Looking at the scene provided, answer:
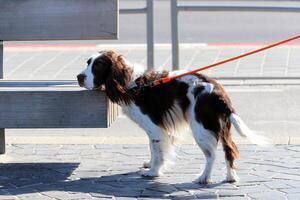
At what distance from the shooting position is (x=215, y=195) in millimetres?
5629

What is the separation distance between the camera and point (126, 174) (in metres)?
6.31

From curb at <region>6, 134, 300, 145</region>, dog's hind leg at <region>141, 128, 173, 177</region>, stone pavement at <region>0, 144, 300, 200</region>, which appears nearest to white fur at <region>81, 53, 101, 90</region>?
dog's hind leg at <region>141, 128, 173, 177</region>

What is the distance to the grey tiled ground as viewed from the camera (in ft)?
37.4

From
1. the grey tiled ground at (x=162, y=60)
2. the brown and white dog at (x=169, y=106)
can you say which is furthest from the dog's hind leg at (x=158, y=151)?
the grey tiled ground at (x=162, y=60)

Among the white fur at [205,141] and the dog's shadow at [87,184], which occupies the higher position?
the white fur at [205,141]

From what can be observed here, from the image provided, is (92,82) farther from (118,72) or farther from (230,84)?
(230,84)

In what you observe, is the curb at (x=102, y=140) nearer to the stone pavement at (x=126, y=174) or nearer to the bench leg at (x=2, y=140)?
the stone pavement at (x=126, y=174)

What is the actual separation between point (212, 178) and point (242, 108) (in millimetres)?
3270

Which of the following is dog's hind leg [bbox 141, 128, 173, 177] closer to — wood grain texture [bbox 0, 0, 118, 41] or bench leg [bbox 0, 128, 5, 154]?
wood grain texture [bbox 0, 0, 118, 41]

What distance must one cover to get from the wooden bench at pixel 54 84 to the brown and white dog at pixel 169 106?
173 millimetres

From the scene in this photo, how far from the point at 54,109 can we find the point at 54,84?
2.16 feet

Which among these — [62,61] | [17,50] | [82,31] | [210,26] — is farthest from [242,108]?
[210,26]

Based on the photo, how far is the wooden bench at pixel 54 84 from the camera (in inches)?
242

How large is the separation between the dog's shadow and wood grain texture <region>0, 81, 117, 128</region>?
0.41 meters
